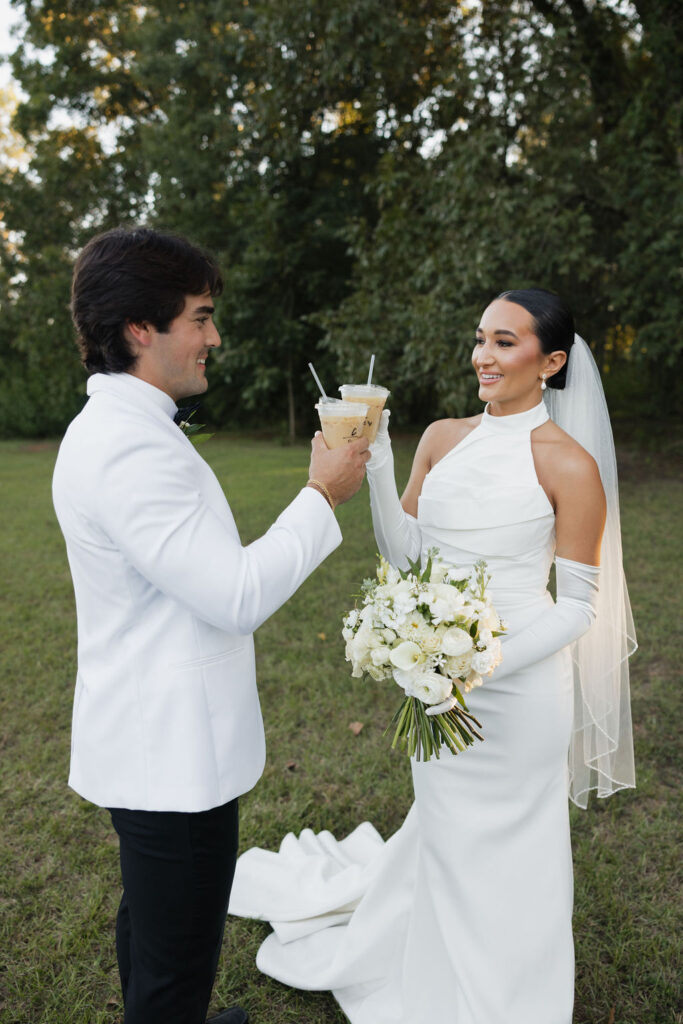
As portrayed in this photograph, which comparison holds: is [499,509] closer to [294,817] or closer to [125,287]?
[125,287]

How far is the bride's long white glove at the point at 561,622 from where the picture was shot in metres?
2.48

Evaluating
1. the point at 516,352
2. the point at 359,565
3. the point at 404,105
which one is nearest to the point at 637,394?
the point at 404,105

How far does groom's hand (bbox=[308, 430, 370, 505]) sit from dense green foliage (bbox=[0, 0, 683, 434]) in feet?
30.0

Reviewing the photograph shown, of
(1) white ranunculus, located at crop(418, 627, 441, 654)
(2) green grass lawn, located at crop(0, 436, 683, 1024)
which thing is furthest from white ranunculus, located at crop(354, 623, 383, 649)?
(2) green grass lawn, located at crop(0, 436, 683, 1024)

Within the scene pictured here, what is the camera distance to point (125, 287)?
187 cm

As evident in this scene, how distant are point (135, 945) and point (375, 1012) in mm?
1182

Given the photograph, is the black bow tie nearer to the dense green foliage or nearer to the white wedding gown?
the white wedding gown

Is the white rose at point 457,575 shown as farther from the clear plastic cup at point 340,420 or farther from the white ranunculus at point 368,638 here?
the clear plastic cup at point 340,420

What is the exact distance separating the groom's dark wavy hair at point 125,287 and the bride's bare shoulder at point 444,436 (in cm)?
129

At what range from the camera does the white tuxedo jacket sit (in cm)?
175

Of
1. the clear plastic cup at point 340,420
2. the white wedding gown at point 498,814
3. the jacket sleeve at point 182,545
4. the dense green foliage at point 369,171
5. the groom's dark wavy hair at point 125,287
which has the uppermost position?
the dense green foliage at point 369,171

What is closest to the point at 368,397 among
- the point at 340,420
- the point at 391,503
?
the point at 340,420

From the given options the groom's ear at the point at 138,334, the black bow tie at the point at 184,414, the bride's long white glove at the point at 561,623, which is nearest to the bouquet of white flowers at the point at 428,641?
the bride's long white glove at the point at 561,623

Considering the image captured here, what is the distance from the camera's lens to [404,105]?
1495 centimetres
